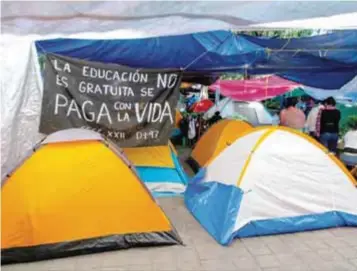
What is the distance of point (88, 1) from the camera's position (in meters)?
1.82

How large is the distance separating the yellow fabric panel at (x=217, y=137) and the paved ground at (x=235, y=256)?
2.95 metres

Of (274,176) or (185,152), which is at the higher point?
(274,176)

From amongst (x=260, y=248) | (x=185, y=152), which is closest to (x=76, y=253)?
(x=260, y=248)

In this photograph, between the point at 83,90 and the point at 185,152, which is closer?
the point at 83,90

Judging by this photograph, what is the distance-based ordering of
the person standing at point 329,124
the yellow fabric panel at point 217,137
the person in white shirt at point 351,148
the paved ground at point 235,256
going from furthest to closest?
1. the person standing at point 329,124
2. the yellow fabric panel at point 217,137
3. the person in white shirt at point 351,148
4. the paved ground at point 235,256

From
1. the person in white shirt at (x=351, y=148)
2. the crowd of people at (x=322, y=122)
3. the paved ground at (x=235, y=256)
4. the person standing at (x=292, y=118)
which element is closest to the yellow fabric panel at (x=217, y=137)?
the person standing at (x=292, y=118)

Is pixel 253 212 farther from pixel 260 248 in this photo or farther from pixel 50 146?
pixel 50 146

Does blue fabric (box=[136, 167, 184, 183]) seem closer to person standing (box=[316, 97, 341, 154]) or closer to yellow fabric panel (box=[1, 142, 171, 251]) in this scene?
yellow fabric panel (box=[1, 142, 171, 251])

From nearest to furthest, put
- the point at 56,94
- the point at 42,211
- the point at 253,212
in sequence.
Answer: the point at 42,211 < the point at 253,212 < the point at 56,94

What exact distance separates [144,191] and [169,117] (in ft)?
4.91

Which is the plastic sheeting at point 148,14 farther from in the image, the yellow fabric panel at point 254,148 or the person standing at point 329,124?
the person standing at point 329,124

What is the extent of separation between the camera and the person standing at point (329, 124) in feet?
24.4

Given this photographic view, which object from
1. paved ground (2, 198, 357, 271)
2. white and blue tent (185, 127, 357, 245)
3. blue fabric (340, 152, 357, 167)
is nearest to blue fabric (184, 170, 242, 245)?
white and blue tent (185, 127, 357, 245)

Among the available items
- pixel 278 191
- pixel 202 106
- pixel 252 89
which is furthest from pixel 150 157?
pixel 202 106
